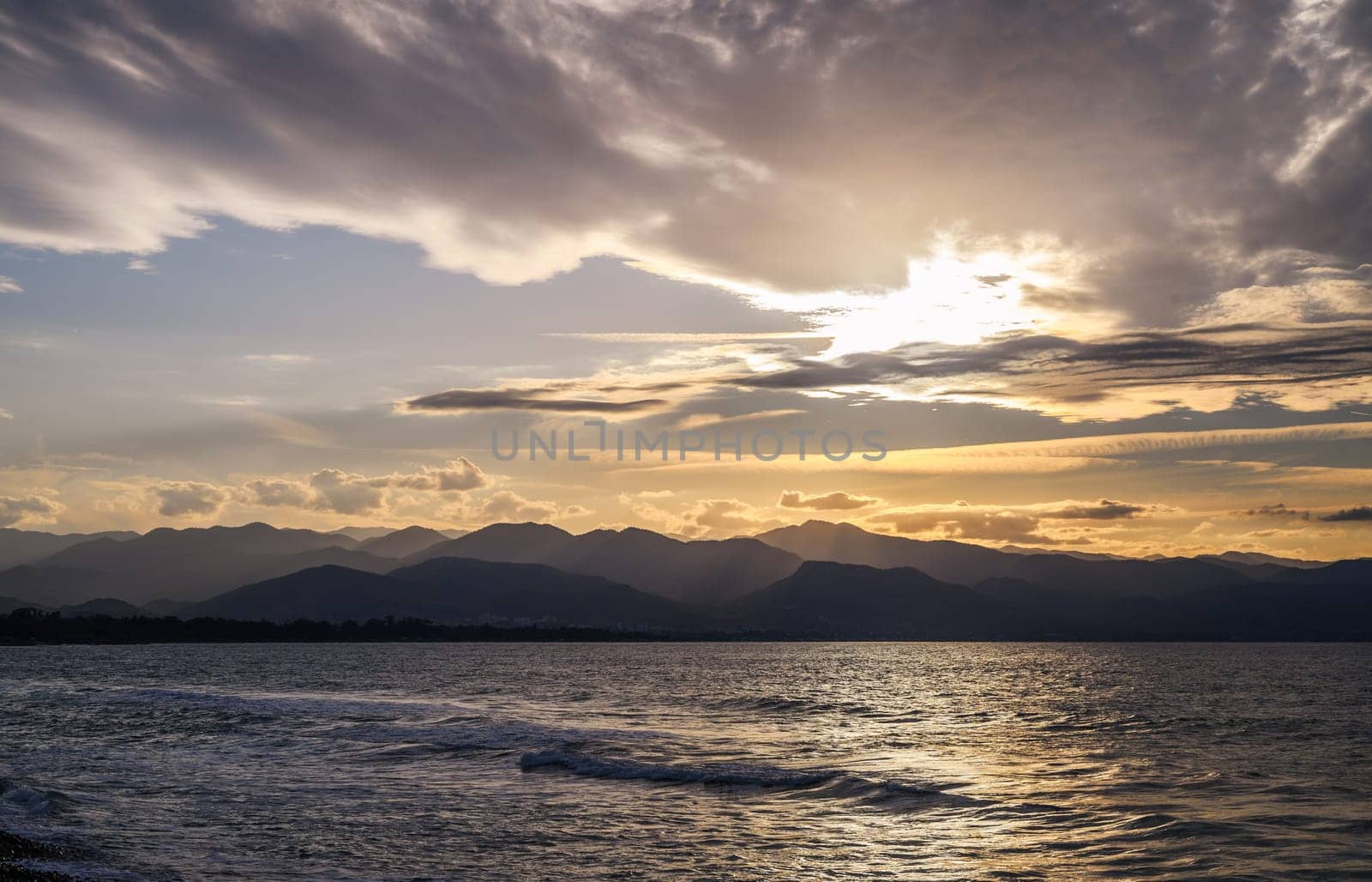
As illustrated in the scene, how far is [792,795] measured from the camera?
4219 cm

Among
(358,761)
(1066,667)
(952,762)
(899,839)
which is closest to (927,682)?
(1066,667)

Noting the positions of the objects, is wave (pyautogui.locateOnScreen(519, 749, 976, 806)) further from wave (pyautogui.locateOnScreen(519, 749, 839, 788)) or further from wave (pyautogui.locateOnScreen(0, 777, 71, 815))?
wave (pyautogui.locateOnScreen(0, 777, 71, 815))

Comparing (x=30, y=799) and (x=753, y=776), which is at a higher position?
(x=30, y=799)

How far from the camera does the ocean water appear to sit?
3048 cm

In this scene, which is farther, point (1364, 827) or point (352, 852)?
point (1364, 827)

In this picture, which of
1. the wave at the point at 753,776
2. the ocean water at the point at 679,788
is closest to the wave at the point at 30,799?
the ocean water at the point at 679,788

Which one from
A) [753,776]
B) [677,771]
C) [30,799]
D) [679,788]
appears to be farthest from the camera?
[677,771]

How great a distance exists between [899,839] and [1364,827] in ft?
54.8

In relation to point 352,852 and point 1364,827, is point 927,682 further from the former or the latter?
point 352,852

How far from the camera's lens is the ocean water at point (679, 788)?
3048cm

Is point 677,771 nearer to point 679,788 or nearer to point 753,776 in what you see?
point 753,776

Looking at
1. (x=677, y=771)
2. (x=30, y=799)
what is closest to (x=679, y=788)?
(x=677, y=771)

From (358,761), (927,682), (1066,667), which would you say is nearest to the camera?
(358,761)

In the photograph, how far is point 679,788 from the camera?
43.9 meters
